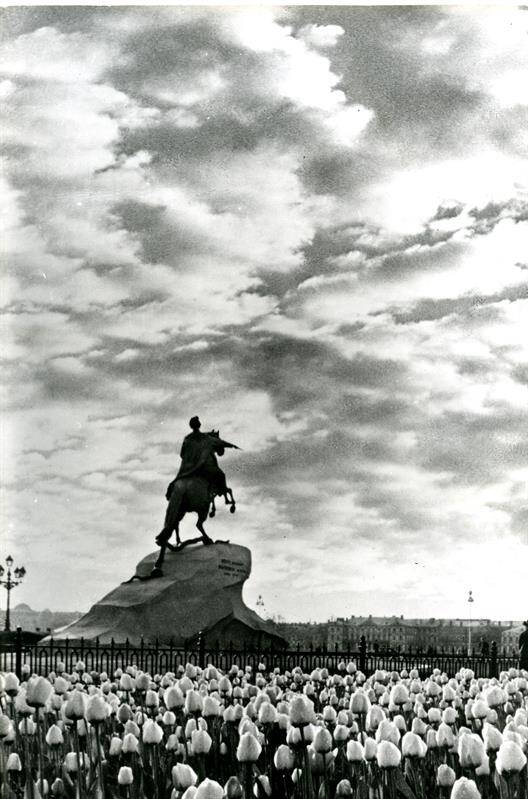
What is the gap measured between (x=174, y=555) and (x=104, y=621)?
1.85 meters

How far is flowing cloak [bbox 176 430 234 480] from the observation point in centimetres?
1881

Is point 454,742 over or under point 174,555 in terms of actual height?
under

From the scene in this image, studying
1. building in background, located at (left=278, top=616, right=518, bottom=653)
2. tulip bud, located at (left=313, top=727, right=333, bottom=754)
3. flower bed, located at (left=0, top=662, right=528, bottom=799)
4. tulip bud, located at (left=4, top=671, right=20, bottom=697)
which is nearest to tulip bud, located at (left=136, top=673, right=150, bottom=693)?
flower bed, located at (left=0, top=662, right=528, bottom=799)

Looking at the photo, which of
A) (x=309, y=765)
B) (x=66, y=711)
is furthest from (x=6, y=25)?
(x=309, y=765)

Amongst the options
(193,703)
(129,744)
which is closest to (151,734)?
(129,744)

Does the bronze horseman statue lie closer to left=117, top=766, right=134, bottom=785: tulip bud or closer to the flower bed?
the flower bed

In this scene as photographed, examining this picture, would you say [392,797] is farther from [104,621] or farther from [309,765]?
[104,621]

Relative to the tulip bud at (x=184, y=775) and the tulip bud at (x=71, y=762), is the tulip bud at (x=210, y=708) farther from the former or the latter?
the tulip bud at (x=184, y=775)

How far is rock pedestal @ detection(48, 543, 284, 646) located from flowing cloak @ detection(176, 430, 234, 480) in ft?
5.66

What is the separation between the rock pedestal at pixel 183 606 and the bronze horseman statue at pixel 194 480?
54 centimetres

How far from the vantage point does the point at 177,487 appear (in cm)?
→ 1889

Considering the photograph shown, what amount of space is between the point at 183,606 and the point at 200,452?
296 cm

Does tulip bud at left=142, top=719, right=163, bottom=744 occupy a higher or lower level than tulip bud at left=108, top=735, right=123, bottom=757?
higher

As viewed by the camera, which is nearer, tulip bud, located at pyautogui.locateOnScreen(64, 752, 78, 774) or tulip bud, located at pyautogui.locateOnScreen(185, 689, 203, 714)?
tulip bud, located at pyautogui.locateOnScreen(64, 752, 78, 774)
